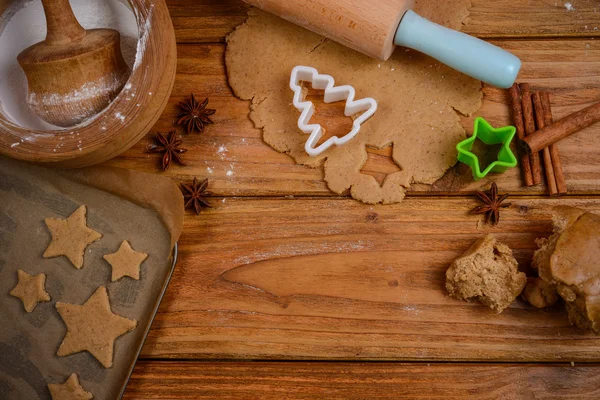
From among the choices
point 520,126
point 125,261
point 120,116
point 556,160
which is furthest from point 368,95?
point 125,261

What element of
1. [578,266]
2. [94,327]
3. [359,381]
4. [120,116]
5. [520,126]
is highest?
[120,116]

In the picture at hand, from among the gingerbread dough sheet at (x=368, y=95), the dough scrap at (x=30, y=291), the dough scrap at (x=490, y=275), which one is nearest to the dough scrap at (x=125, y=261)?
the dough scrap at (x=30, y=291)

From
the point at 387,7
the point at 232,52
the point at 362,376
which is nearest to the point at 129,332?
the point at 362,376

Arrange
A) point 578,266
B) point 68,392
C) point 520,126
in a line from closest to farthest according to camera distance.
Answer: point 578,266 → point 68,392 → point 520,126

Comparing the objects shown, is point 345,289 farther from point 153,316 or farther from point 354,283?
point 153,316

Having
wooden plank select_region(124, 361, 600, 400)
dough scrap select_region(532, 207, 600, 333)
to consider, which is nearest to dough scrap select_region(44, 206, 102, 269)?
wooden plank select_region(124, 361, 600, 400)

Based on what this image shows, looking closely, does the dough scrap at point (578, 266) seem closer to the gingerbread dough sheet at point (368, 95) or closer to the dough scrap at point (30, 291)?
the gingerbread dough sheet at point (368, 95)
